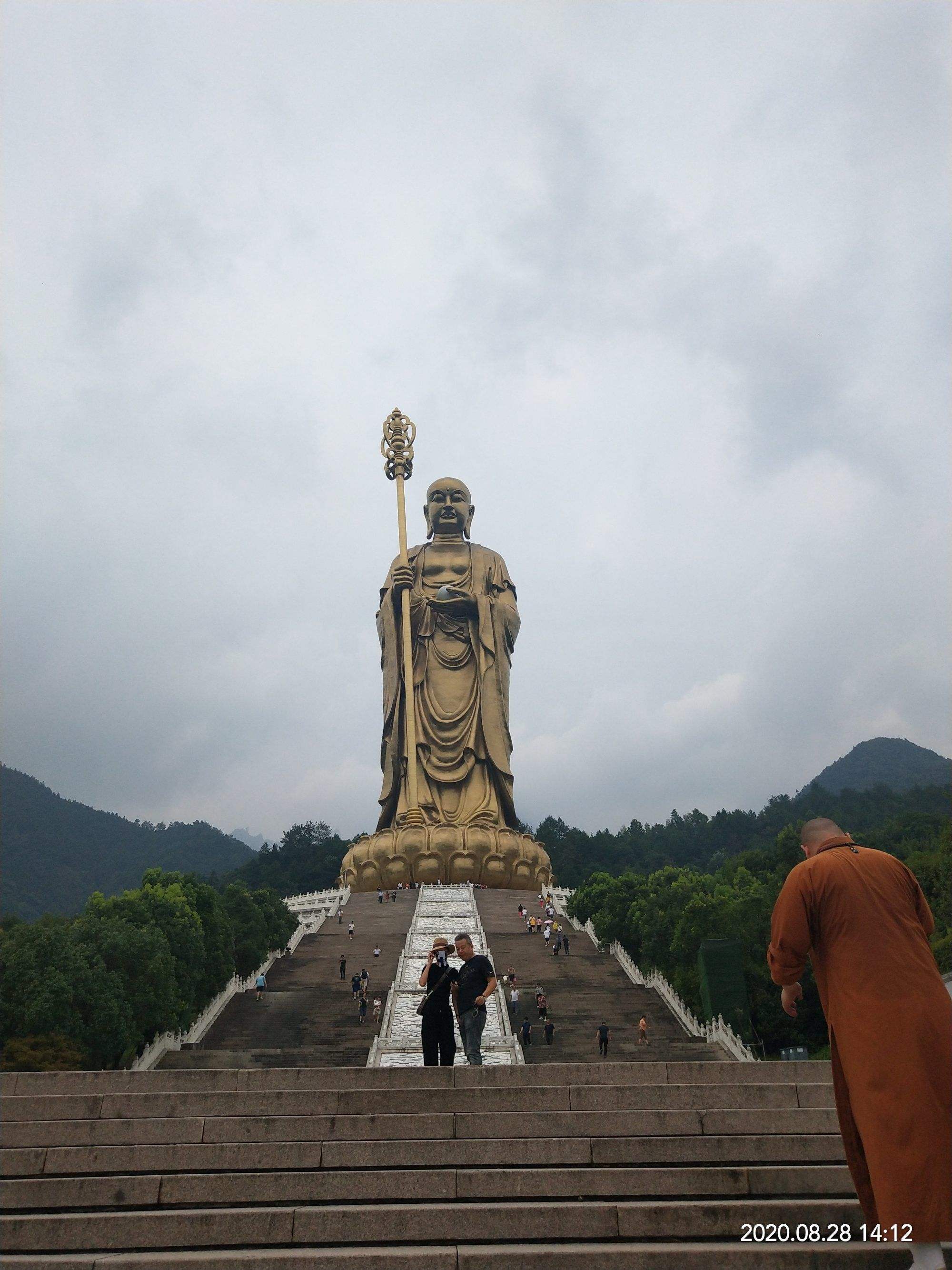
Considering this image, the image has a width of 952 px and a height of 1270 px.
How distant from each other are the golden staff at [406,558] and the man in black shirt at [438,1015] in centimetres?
2167

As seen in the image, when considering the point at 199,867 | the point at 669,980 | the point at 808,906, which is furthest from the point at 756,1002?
the point at 199,867

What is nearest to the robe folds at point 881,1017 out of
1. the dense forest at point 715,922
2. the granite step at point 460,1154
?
the granite step at point 460,1154

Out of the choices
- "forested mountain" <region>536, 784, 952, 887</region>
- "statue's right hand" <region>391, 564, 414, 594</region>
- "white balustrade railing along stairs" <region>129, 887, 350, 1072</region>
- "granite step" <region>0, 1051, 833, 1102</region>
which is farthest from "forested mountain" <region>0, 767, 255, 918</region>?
"granite step" <region>0, 1051, 833, 1102</region>

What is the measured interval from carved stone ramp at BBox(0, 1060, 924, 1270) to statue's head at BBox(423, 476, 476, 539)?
2694cm

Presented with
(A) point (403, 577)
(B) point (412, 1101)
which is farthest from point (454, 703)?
(B) point (412, 1101)

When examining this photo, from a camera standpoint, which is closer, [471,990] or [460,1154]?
[460,1154]

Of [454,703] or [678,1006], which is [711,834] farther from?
[678,1006]

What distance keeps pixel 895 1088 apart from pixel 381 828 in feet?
87.7

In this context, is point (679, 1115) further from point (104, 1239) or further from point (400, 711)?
point (400, 711)

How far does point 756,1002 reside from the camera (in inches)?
696

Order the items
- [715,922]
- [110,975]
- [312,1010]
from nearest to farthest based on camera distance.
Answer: [110,975]
[312,1010]
[715,922]

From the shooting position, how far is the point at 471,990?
5.88m

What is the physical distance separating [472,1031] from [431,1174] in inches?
72.6

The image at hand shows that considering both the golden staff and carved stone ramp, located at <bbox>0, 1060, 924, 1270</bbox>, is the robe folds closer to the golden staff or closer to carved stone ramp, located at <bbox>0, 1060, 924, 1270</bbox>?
carved stone ramp, located at <bbox>0, 1060, 924, 1270</bbox>
